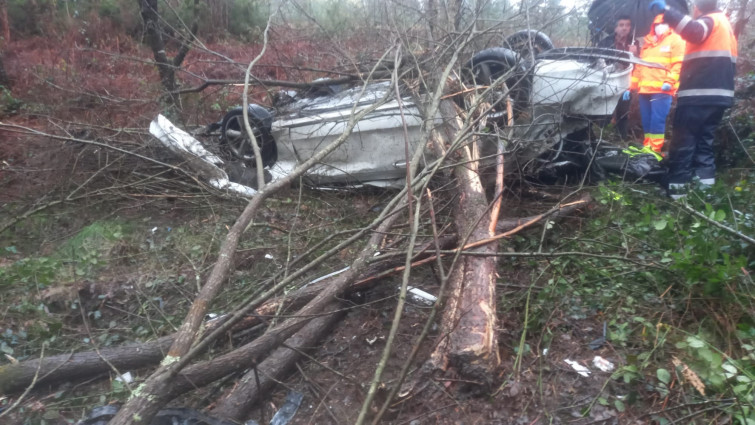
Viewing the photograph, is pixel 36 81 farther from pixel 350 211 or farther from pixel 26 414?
pixel 26 414

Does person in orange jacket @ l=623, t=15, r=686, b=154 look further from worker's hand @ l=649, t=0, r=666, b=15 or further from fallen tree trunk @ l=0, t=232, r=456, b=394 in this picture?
fallen tree trunk @ l=0, t=232, r=456, b=394

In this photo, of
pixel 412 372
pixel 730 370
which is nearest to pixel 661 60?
pixel 730 370

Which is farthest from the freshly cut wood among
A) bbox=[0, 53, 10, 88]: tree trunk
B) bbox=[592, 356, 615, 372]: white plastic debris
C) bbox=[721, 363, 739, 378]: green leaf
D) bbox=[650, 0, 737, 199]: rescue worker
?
bbox=[0, 53, 10, 88]: tree trunk

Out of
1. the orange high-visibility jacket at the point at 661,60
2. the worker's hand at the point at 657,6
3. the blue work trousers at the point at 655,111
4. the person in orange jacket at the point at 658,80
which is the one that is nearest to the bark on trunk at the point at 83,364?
the person in orange jacket at the point at 658,80

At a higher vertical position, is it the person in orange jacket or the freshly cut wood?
the person in orange jacket

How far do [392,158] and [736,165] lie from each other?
318 cm

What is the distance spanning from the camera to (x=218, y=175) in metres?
4.79

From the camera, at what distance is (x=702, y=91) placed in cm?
419

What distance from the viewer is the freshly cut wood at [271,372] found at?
243cm

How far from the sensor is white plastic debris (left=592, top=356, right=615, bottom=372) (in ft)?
7.93

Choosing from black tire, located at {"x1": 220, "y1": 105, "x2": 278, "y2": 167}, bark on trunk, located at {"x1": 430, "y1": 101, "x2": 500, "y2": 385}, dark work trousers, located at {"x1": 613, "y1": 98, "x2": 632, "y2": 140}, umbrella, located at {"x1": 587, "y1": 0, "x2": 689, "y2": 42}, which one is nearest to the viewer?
bark on trunk, located at {"x1": 430, "y1": 101, "x2": 500, "y2": 385}

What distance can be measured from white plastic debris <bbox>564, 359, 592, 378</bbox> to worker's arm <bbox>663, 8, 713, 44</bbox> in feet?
10.8

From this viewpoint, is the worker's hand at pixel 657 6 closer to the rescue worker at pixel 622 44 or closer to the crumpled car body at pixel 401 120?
the rescue worker at pixel 622 44

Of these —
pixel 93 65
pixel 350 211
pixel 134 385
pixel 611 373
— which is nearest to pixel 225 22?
pixel 93 65
